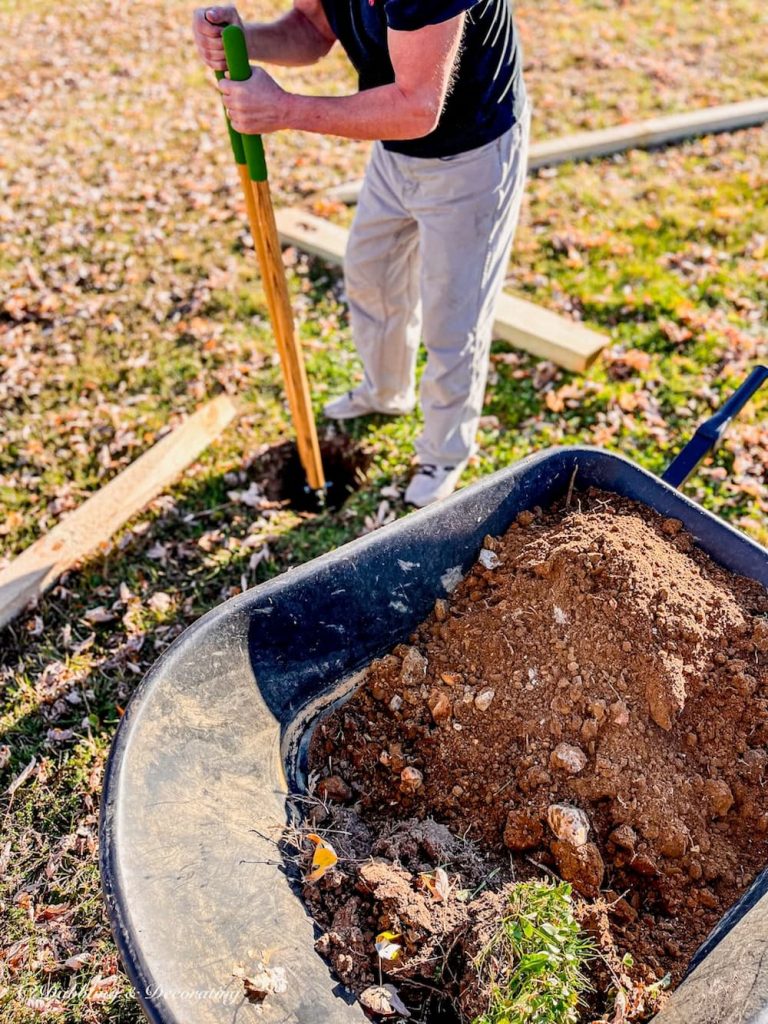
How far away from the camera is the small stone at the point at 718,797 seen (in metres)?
2.09

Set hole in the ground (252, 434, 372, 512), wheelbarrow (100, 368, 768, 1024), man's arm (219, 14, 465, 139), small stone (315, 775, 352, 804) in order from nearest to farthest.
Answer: wheelbarrow (100, 368, 768, 1024), small stone (315, 775, 352, 804), man's arm (219, 14, 465, 139), hole in the ground (252, 434, 372, 512)

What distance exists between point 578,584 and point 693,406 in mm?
2411

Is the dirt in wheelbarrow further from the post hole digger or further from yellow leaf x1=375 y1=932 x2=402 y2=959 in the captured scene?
the post hole digger

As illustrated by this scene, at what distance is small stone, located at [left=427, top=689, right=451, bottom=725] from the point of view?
2.31m

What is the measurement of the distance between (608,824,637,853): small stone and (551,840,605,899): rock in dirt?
0.19 feet

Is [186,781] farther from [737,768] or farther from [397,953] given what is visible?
[737,768]

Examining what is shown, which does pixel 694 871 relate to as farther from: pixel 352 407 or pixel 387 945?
pixel 352 407

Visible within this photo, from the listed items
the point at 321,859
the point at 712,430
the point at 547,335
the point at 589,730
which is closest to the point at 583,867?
the point at 589,730

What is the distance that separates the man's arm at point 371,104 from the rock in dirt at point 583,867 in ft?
7.13

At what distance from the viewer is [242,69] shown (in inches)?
98.3

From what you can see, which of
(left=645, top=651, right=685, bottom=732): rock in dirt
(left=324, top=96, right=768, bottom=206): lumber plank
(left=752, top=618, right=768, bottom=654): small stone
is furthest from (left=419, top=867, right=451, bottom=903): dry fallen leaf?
(left=324, top=96, right=768, bottom=206): lumber plank

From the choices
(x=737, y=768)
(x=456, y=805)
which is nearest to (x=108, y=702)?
(x=456, y=805)

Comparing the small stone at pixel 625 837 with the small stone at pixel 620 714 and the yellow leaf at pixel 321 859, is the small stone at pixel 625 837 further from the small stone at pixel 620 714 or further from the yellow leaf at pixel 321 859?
the yellow leaf at pixel 321 859

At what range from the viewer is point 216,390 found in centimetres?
451
